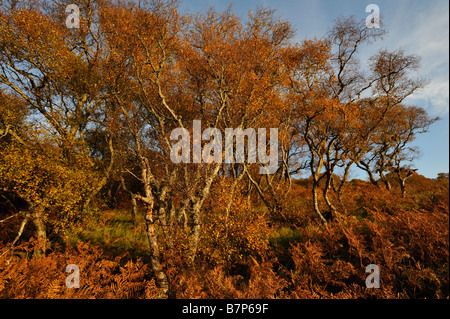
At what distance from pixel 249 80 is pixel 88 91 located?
39.4 ft

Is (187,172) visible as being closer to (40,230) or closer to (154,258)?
(154,258)

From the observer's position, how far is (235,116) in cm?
1221

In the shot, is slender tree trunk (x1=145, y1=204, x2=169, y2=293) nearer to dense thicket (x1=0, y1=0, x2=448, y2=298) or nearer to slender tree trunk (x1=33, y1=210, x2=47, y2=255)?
dense thicket (x1=0, y1=0, x2=448, y2=298)

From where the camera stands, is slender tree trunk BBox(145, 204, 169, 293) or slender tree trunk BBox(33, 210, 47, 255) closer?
slender tree trunk BBox(145, 204, 169, 293)

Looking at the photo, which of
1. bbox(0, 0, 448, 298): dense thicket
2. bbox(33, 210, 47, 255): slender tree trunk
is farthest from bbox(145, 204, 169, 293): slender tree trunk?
bbox(33, 210, 47, 255): slender tree trunk

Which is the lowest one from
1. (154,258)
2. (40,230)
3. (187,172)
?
(154,258)

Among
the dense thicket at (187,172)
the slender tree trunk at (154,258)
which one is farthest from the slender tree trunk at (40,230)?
the slender tree trunk at (154,258)

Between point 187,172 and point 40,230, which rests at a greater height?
point 187,172

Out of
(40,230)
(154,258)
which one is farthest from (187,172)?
(40,230)

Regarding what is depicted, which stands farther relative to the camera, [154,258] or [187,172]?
[187,172]

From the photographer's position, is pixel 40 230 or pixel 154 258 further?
pixel 40 230

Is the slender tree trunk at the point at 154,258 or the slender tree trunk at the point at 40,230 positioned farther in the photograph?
the slender tree trunk at the point at 40,230

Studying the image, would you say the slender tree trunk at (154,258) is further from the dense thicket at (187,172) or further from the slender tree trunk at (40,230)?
the slender tree trunk at (40,230)
